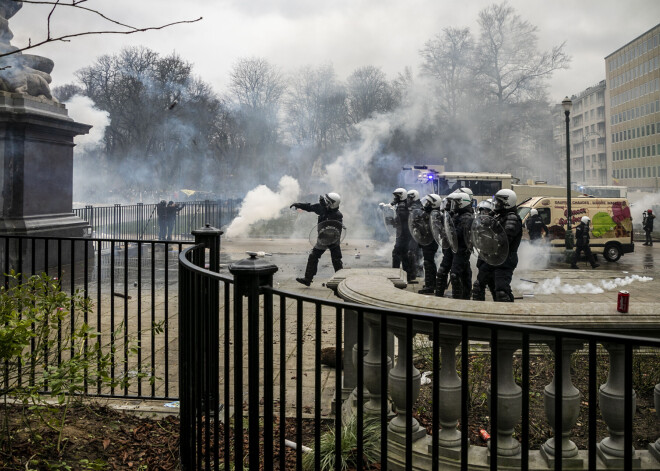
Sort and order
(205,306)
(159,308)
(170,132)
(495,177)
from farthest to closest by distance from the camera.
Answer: (170,132), (495,177), (159,308), (205,306)

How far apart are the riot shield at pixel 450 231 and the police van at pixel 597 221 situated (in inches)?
406

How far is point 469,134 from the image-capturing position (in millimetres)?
42094

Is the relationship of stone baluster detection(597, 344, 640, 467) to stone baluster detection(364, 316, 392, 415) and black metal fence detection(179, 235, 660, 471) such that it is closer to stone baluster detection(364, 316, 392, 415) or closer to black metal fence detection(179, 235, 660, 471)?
black metal fence detection(179, 235, 660, 471)

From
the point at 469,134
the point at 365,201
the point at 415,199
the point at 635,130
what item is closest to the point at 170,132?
the point at 365,201

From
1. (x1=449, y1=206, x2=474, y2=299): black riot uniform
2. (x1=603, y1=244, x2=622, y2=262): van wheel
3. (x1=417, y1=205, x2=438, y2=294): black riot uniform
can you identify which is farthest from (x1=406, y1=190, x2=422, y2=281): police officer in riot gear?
(x1=603, y1=244, x2=622, y2=262): van wheel

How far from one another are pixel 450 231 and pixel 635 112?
236 feet

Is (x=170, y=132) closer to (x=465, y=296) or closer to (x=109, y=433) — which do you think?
(x=465, y=296)

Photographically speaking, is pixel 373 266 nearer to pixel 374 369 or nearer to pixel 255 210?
pixel 374 369

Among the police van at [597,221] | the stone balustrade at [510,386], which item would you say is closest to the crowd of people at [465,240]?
the stone balustrade at [510,386]

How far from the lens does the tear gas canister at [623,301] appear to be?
2809 millimetres

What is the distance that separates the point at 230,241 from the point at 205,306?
19629mm

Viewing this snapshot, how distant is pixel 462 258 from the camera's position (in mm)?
8070

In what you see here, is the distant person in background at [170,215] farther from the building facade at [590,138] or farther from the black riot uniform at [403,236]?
the building facade at [590,138]

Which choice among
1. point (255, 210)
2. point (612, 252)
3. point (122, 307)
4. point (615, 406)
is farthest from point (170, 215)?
point (615, 406)
